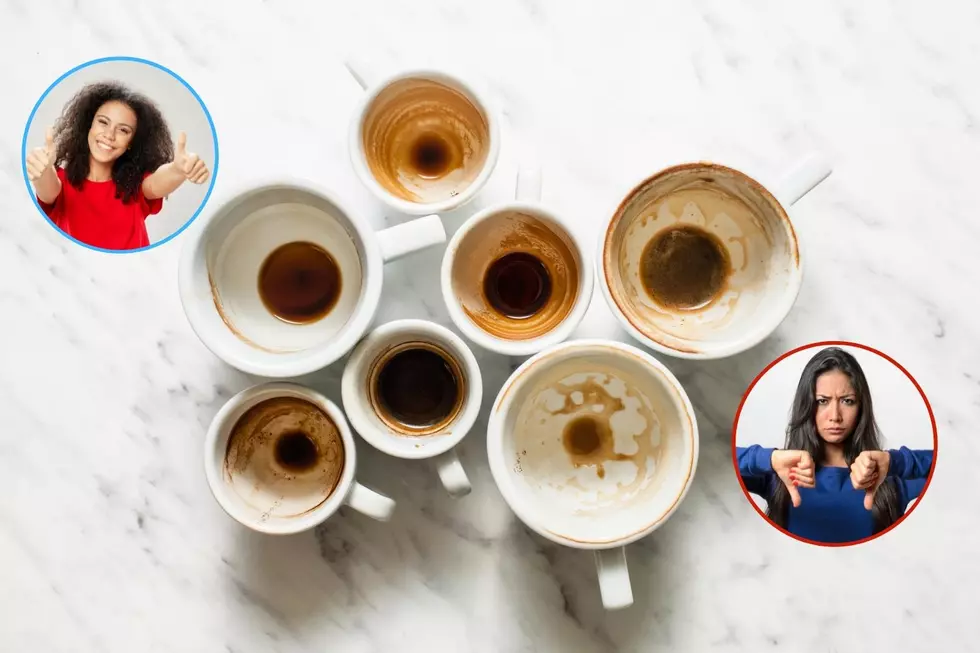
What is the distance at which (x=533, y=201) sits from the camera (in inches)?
27.9

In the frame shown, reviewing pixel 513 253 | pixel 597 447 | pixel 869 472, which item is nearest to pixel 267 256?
pixel 513 253

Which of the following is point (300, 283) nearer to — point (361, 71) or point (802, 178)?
point (361, 71)

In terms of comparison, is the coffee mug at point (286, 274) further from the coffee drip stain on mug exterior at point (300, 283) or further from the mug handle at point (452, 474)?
the mug handle at point (452, 474)

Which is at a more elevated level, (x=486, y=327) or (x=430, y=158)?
(x=430, y=158)

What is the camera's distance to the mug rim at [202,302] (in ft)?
2.20

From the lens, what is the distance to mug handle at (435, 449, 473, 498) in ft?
2.31

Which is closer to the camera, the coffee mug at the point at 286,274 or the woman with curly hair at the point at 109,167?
the coffee mug at the point at 286,274

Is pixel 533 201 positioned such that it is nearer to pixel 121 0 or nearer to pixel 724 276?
pixel 724 276

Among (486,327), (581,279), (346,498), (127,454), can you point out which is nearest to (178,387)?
(127,454)

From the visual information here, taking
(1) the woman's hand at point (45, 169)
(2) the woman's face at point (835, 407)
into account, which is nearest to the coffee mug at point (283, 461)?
(1) the woman's hand at point (45, 169)

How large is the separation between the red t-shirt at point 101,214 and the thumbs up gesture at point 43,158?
2cm

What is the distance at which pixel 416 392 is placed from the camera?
0.76m

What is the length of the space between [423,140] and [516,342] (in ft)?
0.84

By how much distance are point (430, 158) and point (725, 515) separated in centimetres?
51
